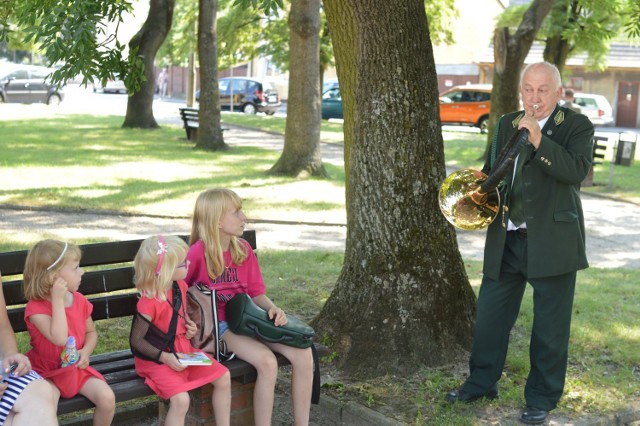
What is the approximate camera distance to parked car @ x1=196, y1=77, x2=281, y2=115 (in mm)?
39094

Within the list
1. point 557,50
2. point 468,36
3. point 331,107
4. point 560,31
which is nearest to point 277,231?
point 560,31

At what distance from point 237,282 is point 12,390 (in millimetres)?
1382

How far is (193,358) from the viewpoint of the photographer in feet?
13.9

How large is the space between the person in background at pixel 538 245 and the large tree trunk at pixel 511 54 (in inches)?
434

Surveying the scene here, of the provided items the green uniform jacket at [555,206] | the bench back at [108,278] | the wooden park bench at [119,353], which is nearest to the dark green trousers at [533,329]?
the green uniform jacket at [555,206]

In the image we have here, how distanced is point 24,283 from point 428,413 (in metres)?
2.18

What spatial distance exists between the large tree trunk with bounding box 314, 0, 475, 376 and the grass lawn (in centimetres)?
15

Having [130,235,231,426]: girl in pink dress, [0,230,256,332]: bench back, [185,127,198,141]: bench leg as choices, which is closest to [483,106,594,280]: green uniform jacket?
[130,235,231,426]: girl in pink dress

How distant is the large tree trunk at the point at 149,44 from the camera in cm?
2373

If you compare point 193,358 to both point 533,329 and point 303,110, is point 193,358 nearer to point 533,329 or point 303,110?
point 533,329

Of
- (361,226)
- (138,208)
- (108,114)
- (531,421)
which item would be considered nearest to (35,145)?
(138,208)

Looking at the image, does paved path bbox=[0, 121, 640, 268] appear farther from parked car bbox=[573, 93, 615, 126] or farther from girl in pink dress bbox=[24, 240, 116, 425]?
parked car bbox=[573, 93, 615, 126]

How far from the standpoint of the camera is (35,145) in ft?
64.3

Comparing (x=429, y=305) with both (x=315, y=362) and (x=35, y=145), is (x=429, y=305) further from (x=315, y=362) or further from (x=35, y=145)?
(x=35, y=145)
